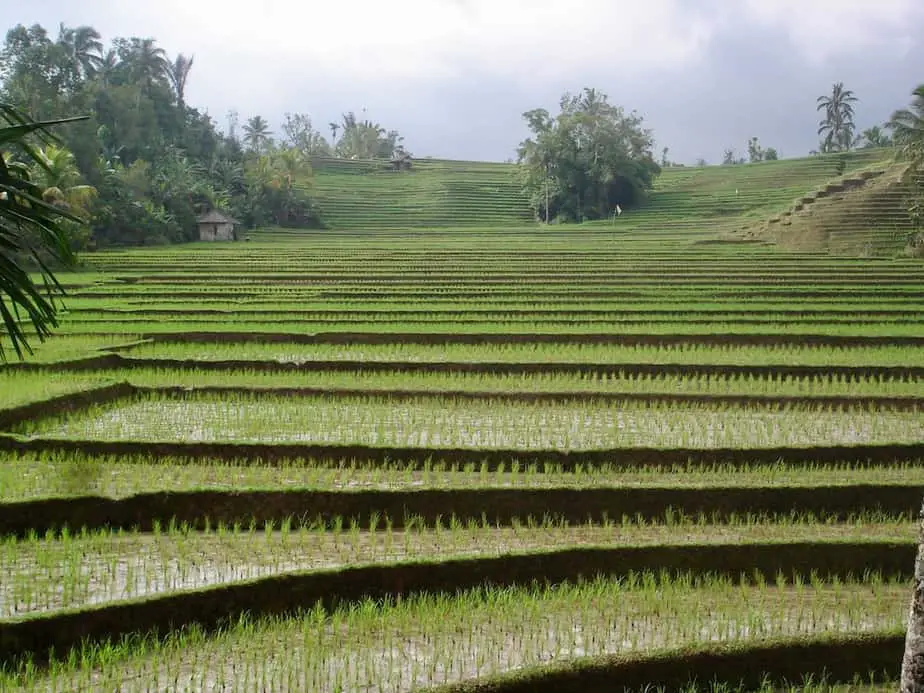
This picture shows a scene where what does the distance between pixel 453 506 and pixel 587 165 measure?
133 feet

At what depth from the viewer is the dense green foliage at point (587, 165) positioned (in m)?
45.0

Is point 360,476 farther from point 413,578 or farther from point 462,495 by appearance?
point 413,578

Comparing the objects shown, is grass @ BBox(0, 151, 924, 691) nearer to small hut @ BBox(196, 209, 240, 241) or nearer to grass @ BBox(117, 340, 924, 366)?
grass @ BBox(117, 340, 924, 366)

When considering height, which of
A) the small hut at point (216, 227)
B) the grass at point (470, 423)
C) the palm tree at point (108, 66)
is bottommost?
the grass at point (470, 423)

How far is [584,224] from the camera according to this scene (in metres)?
41.3

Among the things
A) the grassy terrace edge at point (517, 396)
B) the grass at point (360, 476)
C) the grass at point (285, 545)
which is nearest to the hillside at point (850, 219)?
the grassy terrace edge at point (517, 396)

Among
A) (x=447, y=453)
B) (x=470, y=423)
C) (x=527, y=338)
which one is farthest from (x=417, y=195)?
(x=447, y=453)

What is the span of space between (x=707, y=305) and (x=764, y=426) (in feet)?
24.8

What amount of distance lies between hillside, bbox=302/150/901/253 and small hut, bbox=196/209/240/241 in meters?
7.08

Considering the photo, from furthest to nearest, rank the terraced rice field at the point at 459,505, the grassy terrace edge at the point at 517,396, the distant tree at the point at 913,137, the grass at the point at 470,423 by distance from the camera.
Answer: the distant tree at the point at 913,137 < the grassy terrace edge at the point at 517,396 < the grass at the point at 470,423 < the terraced rice field at the point at 459,505

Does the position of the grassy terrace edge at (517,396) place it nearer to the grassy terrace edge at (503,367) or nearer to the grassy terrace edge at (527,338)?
the grassy terrace edge at (503,367)

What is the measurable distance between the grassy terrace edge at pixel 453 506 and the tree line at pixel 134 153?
20.0 m

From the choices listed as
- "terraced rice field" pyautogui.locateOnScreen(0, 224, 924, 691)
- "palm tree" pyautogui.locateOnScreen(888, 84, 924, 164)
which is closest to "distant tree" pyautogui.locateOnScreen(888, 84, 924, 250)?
"palm tree" pyautogui.locateOnScreen(888, 84, 924, 164)

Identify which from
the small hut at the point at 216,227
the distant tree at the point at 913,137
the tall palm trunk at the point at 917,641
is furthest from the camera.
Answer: the small hut at the point at 216,227
